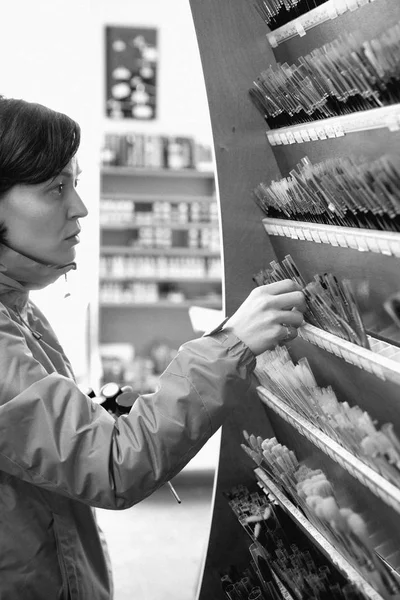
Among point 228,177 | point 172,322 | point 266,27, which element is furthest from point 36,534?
point 172,322

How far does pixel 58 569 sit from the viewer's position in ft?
5.92

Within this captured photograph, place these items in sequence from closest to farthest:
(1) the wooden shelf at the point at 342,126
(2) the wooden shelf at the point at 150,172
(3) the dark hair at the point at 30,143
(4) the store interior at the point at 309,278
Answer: (1) the wooden shelf at the point at 342,126 < (4) the store interior at the point at 309,278 < (3) the dark hair at the point at 30,143 < (2) the wooden shelf at the point at 150,172

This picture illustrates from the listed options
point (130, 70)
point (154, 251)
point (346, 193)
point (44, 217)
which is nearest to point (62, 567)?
point (44, 217)

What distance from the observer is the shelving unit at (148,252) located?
7.37m

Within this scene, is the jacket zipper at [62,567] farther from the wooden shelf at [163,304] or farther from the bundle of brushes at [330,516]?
the wooden shelf at [163,304]

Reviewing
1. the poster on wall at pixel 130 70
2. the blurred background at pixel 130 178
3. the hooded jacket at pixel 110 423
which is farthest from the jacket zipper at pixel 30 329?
the poster on wall at pixel 130 70

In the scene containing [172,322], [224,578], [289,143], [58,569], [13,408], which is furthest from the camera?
[172,322]

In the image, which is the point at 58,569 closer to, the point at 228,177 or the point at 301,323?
the point at 301,323

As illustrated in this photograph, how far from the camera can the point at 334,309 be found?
1625 mm

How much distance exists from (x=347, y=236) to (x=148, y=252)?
235 inches

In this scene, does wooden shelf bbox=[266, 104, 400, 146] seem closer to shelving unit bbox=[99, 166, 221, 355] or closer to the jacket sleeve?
the jacket sleeve

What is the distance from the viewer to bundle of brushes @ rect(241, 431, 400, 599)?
4.62ft

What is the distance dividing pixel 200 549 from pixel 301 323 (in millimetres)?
3524

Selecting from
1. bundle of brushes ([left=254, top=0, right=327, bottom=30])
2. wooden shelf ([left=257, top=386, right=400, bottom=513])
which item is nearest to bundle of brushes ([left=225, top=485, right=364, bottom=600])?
Result: wooden shelf ([left=257, top=386, right=400, bottom=513])
